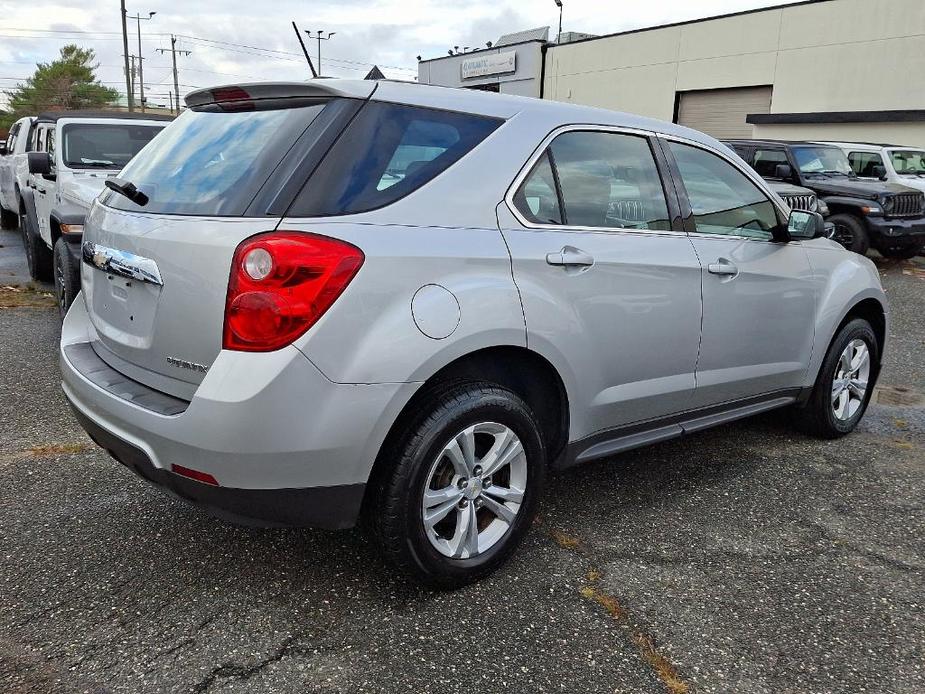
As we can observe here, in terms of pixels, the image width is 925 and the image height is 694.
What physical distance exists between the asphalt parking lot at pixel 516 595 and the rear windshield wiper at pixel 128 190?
51.5 inches

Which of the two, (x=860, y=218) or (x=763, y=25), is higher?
(x=763, y=25)

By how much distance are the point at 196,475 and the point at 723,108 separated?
27.9m

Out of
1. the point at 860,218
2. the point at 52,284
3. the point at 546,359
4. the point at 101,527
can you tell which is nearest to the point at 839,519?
the point at 546,359

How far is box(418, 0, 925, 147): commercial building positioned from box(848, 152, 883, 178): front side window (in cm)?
828

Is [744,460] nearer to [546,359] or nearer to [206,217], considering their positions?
[546,359]

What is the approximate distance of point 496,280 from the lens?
2.71 meters

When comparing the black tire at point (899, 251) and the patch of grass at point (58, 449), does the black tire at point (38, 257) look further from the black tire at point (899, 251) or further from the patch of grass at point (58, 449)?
the black tire at point (899, 251)

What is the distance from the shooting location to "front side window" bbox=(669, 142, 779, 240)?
3.62 meters

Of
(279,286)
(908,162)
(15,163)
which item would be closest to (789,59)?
(908,162)

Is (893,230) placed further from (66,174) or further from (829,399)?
(66,174)

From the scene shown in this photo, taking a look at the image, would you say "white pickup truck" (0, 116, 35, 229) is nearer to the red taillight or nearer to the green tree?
the red taillight

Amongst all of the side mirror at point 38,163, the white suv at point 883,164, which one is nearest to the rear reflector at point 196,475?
the side mirror at point 38,163

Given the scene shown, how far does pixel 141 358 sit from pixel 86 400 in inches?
12.3

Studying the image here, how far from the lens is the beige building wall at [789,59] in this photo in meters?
21.5
